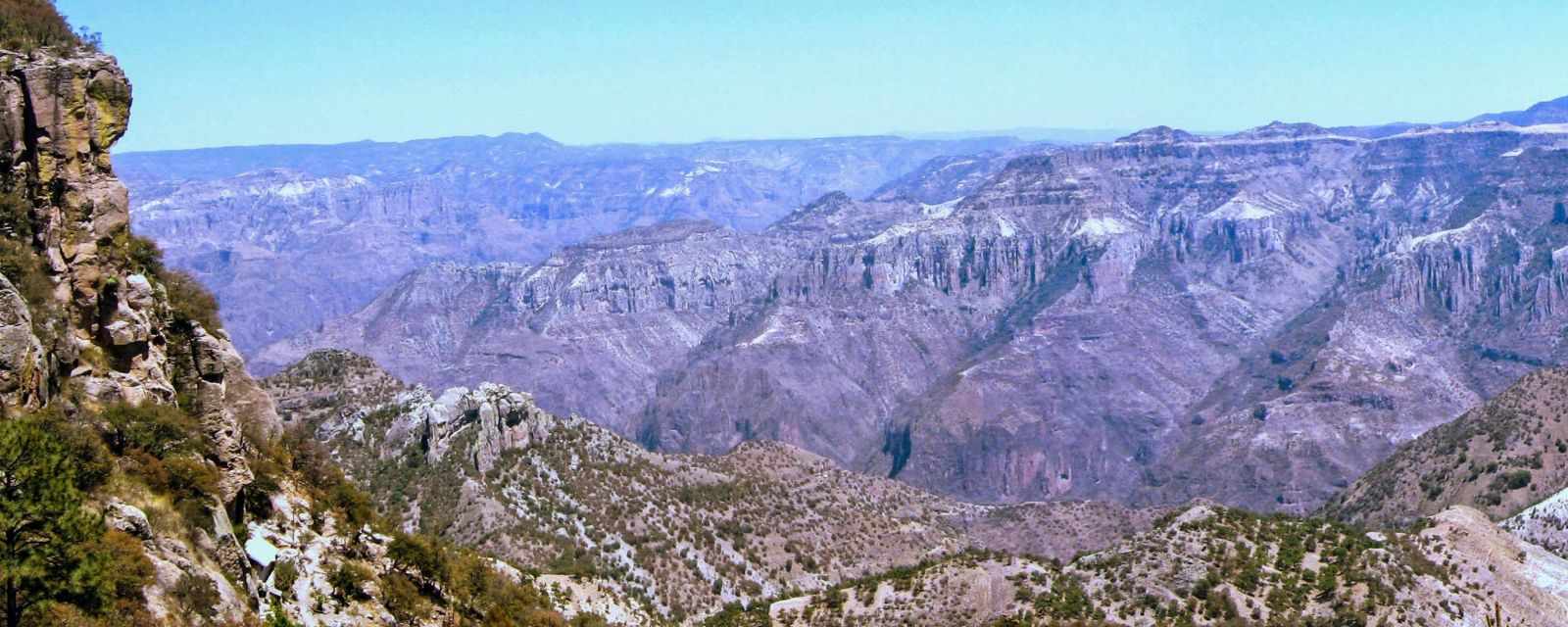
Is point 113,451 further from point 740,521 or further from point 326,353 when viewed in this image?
point 326,353

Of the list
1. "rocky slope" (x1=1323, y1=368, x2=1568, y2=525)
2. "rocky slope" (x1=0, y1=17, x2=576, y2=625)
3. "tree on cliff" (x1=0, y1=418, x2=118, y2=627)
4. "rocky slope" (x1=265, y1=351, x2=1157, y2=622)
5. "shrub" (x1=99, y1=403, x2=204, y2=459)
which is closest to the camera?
"tree on cliff" (x1=0, y1=418, x2=118, y2=627)

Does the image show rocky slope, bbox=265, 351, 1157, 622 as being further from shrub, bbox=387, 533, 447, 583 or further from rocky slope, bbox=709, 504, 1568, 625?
shrub, bbox=387, 533, 447, 583

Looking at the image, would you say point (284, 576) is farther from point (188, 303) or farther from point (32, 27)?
point (32, 27)

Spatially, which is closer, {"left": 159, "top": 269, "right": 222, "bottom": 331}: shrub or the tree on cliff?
the tree on cliff

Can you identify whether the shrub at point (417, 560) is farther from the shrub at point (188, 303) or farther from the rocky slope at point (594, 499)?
the rocky slope at point (594, 499)

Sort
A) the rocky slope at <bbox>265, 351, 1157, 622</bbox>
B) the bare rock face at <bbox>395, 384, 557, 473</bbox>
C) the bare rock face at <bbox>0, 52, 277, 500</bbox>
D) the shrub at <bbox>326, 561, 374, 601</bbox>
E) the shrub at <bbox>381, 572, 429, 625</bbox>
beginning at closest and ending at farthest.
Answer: the bare rock face at <bbox>0, 52, 277, 500</bbox>, the shrub at <bbox>326, 561, 374, 601</bbox>, the shrub at <bbox>381, 572, 429, 625</bbox>, the rocky slope at <bbox>265, 351, 1157, 622</bbox>, the bare rock face at <bbox>395, 384, 557, 473</bbox>

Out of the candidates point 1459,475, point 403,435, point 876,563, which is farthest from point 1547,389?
point 403,435

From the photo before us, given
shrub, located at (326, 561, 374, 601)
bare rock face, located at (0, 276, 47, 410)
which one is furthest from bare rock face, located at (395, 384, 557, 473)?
bare rock face, located at (0, 276, 47, 410)
